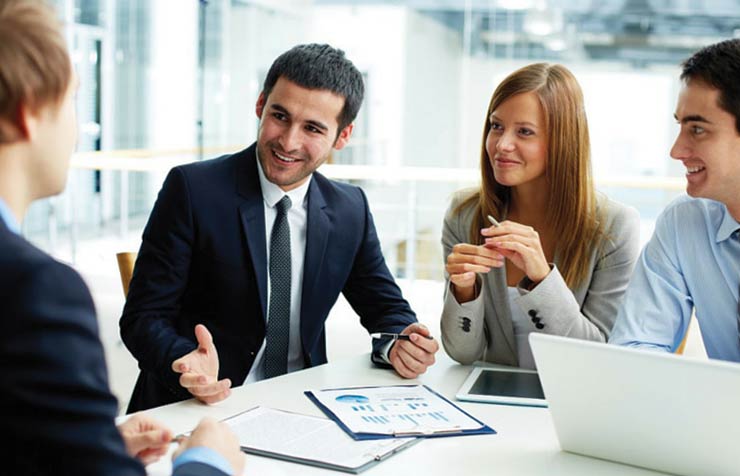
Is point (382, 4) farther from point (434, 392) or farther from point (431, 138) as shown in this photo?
point (434, 392)

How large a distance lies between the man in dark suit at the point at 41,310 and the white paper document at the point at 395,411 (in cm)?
70

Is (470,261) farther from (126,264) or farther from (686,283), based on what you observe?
(126,264)

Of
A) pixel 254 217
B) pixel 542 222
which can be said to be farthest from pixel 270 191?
pixel 542 222

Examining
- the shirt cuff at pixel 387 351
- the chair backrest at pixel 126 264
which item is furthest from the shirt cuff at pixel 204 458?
the chair backrest at pixel 126 264

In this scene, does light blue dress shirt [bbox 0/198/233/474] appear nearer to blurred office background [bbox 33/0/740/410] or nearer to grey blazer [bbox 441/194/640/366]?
grey blazer [bbox 441/194/640/366]

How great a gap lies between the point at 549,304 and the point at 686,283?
0.97 feet

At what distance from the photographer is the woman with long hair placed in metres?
2.04

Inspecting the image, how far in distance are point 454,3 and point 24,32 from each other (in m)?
5.95

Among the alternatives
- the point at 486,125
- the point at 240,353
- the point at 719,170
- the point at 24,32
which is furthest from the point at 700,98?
the point at 24,32

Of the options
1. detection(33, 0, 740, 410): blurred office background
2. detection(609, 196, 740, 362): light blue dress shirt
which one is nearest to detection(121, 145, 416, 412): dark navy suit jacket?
detection(609, 196, 740, 362): light blue dress shirt

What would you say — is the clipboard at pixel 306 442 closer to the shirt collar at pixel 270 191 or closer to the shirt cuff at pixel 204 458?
the shirt cuff at pixel 204 458

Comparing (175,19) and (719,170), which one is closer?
(719,170)

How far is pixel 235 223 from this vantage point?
2.00 m

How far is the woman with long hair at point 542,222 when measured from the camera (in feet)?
6.68
